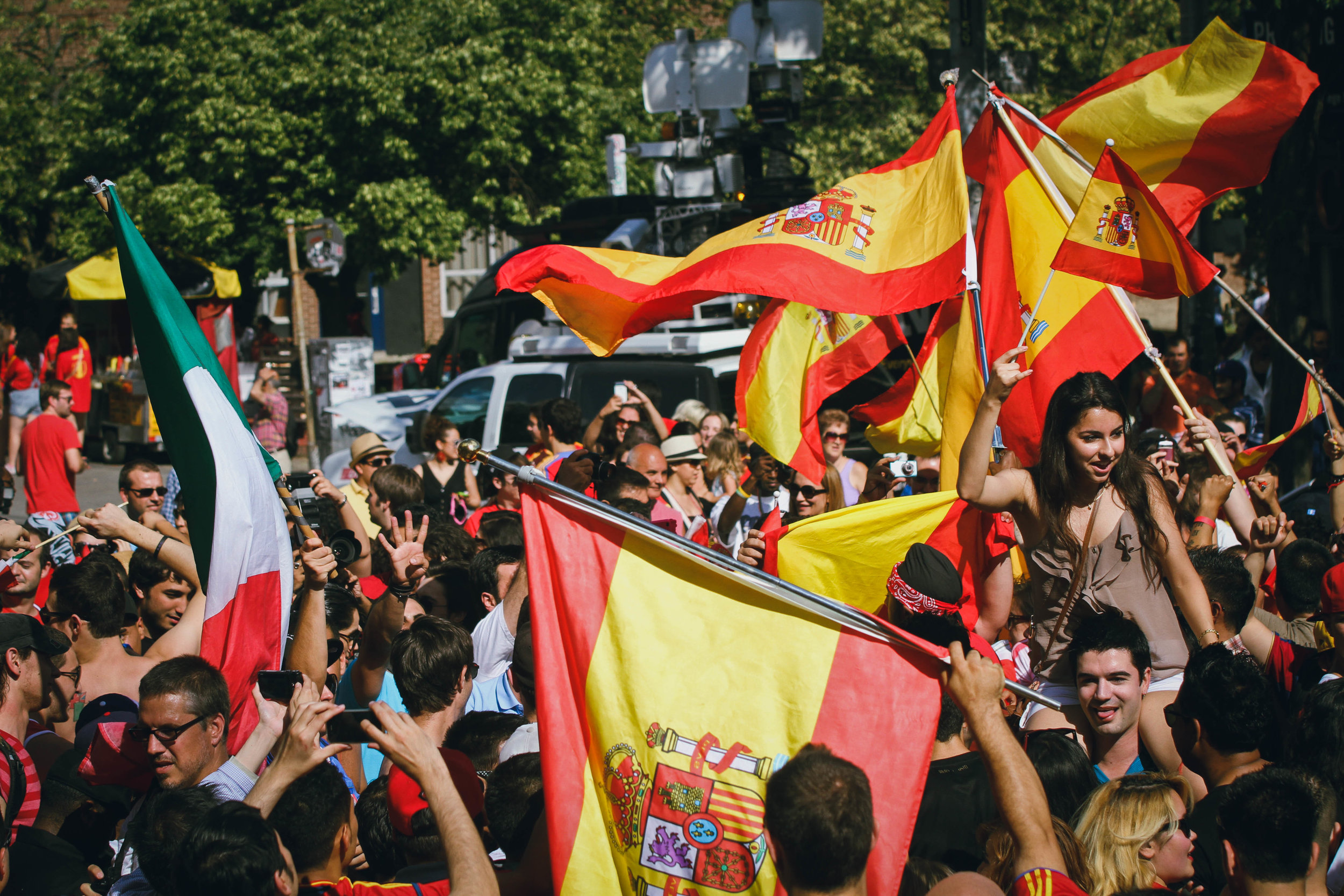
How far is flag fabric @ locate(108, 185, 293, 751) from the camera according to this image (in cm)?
405

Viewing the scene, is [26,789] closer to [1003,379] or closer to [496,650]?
[496,650]

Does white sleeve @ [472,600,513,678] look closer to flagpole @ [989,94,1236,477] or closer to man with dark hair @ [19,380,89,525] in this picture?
flagpole @ [989,94,1236,477]

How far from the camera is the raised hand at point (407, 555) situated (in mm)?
5156

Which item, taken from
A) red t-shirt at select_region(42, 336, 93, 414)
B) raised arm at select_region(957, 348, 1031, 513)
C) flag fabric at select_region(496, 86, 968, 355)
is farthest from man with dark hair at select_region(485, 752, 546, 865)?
red t-shirt at select_region(42, 336, 93, 414)

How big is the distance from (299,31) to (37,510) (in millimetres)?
14952

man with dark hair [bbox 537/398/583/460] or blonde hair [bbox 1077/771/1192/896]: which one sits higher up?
man with dark hair [bbox 537/398/583/460]

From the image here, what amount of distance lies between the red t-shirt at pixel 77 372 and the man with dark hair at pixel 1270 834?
17569mm

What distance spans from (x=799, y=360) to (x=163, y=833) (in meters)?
3.98

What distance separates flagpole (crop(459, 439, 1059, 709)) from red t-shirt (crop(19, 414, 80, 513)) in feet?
26.6

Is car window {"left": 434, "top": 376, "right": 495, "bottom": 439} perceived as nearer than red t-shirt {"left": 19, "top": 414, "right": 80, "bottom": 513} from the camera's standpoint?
No

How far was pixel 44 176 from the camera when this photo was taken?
2486 cm

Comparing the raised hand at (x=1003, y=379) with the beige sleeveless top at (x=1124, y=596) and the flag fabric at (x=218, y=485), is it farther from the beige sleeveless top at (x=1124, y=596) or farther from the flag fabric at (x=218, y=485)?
the flag fabric at (x=218, y=485)

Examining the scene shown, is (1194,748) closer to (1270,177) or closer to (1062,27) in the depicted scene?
(1270,177)

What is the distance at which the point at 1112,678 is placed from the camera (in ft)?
12.4
